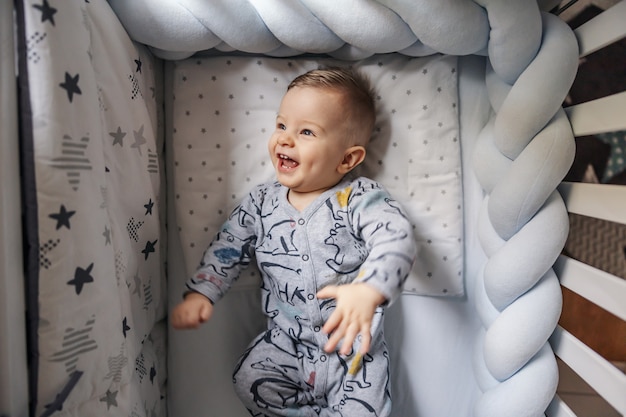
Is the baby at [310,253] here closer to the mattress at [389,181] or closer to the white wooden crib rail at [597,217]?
the mattress at [389,181]

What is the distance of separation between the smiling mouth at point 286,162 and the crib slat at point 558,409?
0.58 metres

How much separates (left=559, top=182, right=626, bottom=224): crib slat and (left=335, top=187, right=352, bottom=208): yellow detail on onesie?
0.35 m

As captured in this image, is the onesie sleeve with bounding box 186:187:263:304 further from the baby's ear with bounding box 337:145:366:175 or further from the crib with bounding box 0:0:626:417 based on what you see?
the baby's ear with bounding box 337:145:366:175

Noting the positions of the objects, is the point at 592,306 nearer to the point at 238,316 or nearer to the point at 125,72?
the point at 238,316

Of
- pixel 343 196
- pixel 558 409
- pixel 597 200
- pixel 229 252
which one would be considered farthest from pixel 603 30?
pixel 229 252

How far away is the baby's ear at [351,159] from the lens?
897 mm

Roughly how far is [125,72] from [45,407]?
1.58ft

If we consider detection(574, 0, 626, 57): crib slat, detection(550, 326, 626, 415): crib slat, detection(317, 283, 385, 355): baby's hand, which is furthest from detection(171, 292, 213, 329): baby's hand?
detection(574, 0, 626, 57): crib slat

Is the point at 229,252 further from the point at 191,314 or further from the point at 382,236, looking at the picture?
the point at 382,236

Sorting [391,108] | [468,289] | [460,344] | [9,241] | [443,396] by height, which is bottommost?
[443,396]

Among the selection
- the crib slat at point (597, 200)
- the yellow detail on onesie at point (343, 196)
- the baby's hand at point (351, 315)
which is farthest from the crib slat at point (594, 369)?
the yellow detail on onesie at point (343, 196)

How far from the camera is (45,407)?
59 centimetres

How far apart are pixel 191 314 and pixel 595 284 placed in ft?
2.03

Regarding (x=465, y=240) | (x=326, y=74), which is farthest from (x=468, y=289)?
(x=326, y=74)
